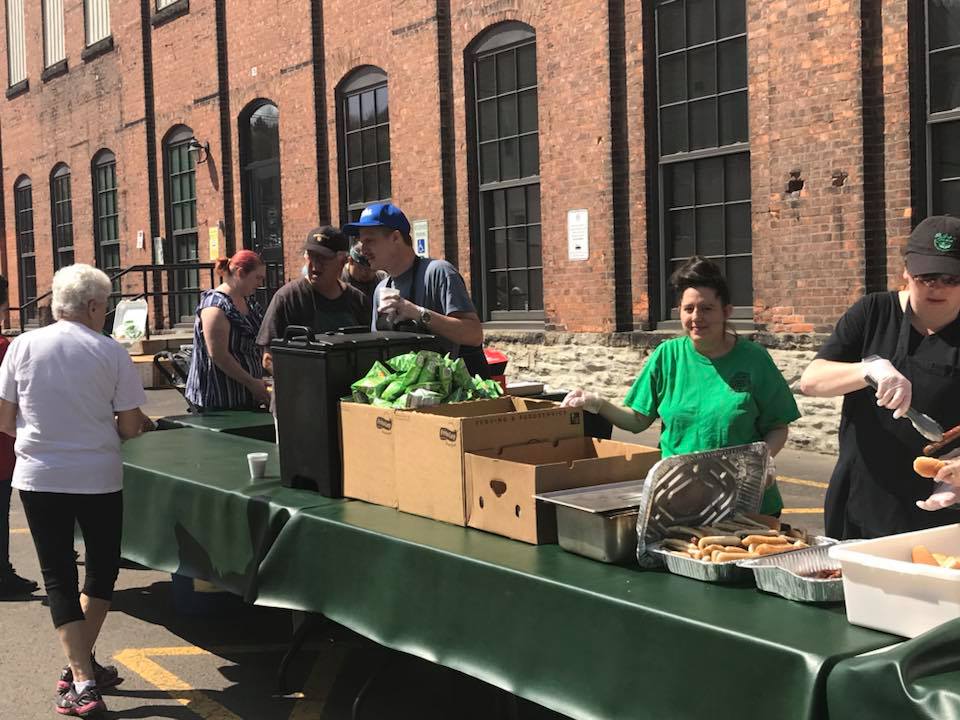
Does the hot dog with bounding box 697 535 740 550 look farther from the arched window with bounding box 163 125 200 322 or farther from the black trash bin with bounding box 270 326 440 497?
the arched window with bounding box 163 125 200 322

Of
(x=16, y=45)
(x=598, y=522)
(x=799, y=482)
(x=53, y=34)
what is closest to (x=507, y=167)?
(x=799, y=482)

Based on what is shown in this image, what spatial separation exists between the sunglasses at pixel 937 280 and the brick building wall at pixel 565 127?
732 cm

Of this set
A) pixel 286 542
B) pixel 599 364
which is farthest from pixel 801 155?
pixel 286 542

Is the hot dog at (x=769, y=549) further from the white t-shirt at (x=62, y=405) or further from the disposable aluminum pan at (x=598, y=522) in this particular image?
the white t-shirt at (x=62, y=405)

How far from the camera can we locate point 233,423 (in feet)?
22.4

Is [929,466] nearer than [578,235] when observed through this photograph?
Yes

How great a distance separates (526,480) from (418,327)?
1.76 metres

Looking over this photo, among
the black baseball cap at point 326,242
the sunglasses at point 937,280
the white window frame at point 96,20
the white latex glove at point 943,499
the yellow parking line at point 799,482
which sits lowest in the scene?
the yellow parking line at point 799,482

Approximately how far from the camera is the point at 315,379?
4.80m

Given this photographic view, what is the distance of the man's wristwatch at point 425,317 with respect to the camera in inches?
199

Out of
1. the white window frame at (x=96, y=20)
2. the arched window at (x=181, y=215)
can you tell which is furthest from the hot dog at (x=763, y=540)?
the white window frame at (x=96, y=20)

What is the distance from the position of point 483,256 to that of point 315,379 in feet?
35.7

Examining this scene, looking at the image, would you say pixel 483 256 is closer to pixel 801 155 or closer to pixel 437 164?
pixel 437 164

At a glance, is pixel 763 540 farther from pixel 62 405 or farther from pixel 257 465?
pixel 62 405
